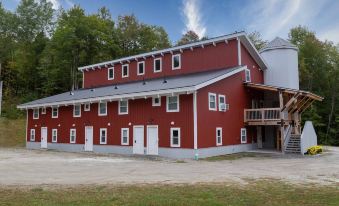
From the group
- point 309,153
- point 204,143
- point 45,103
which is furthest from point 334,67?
point 45,103

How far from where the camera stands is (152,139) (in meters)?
23.0

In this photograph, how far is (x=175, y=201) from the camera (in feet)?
27.6

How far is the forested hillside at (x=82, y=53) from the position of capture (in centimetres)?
4784

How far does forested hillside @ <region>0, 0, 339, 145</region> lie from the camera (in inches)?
1884

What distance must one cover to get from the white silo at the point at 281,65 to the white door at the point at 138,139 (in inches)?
570

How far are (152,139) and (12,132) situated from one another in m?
22.9

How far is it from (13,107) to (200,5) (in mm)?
33010

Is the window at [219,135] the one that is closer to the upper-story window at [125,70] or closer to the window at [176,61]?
the window at [176,61]

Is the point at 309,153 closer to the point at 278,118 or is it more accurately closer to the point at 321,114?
the point at 278,118

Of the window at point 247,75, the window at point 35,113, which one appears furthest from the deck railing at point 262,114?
the window at point 35,113

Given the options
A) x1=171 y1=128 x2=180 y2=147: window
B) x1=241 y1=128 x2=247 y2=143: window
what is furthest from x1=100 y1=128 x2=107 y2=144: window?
x1=241 y1=128 x2=247 y2=143: window

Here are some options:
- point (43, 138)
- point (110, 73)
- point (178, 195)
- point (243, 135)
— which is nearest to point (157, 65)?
point (110, 73)

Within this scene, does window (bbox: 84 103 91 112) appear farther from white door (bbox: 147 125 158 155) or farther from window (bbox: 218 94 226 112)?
window (bbox: 218 94 226 112)

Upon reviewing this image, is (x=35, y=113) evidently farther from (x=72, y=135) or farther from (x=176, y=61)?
(x=176, y=61)
